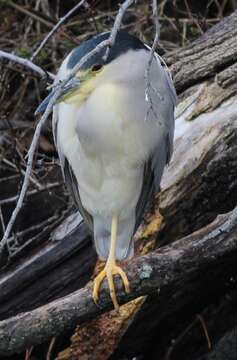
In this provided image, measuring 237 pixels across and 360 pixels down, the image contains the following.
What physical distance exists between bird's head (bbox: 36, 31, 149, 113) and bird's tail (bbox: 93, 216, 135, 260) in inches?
19.8

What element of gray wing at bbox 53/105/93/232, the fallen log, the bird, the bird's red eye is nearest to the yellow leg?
the bird

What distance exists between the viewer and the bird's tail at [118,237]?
2723 millimetres

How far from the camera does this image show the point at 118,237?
8.95 feet

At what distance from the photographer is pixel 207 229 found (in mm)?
2373

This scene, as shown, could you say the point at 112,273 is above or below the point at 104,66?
below

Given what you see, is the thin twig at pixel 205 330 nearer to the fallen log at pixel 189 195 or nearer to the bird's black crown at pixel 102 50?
the fallen log at pixel 189 195

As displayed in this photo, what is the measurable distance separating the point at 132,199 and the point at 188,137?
371 mm

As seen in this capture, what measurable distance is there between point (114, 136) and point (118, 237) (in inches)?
16.5

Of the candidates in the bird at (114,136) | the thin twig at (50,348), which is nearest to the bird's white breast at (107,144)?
the bird at (114,136)

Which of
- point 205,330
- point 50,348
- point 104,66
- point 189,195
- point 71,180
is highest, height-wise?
point 104,66

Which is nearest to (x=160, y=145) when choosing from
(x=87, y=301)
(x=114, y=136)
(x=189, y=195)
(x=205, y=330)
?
(x=114, y=136)

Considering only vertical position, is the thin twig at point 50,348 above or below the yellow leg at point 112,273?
below

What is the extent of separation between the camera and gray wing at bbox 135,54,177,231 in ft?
8.13

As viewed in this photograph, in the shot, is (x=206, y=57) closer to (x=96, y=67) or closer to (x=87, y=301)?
(x=96, y=67)
